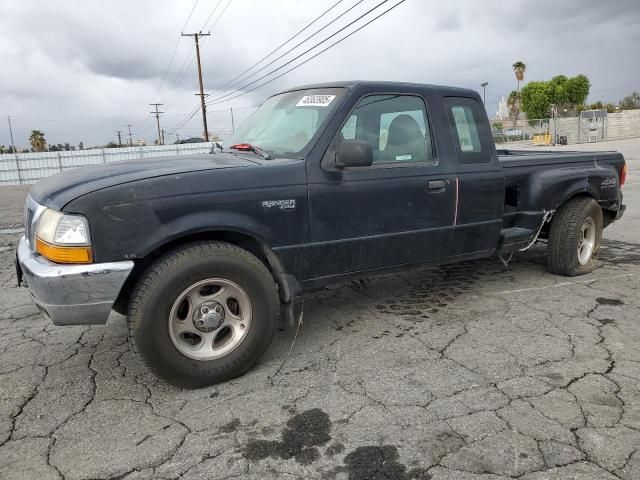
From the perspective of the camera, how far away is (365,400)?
2.89 meters

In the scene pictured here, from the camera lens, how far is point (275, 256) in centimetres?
330

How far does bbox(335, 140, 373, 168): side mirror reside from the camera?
3.27 meters

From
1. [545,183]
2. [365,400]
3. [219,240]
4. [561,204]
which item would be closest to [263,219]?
[219,240]

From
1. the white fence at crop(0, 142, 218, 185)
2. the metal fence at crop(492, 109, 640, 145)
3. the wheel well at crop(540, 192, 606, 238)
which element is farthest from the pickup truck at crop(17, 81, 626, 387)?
the metal fence at crop(492, 109, 640, 145)

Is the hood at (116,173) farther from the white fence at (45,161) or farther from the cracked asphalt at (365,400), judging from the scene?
the white fence at (45,161)

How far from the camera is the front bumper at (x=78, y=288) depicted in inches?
107

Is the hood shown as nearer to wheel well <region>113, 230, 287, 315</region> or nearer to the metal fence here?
wheel well <region>113, 230, 287, 315</region>

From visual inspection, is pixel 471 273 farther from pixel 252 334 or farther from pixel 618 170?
pixel 252 334

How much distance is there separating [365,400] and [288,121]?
83.5 inches

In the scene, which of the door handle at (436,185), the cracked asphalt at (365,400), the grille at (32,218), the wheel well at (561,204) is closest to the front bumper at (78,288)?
the grille at (32,218)

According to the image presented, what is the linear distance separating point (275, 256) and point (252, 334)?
520 mm

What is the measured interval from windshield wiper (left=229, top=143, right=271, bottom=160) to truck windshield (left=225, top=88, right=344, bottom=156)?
0.05m

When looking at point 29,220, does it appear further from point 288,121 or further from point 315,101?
point 315,101

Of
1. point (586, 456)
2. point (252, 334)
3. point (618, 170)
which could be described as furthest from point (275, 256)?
point (618, 170)
